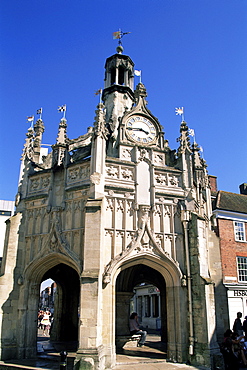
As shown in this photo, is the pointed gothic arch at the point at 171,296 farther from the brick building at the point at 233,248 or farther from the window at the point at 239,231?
the window at the point at 239,231

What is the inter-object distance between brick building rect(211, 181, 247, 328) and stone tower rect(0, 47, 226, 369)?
7799 millimetres

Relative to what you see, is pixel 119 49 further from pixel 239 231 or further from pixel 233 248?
pixel 233 248

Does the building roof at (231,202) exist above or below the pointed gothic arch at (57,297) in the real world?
above

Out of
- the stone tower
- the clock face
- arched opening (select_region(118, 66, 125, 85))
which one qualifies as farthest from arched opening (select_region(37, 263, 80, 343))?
arched opening (select_region(118, 66, 125, 85))

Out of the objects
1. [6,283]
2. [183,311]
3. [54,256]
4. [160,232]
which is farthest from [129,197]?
[6,283]

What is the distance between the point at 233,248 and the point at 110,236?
547 inches

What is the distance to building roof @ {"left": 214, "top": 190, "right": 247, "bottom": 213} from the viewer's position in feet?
82.9

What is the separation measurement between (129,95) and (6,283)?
12670 millimetres

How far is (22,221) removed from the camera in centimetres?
1515

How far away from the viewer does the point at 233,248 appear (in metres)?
23.9

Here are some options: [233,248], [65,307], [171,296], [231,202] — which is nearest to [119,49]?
[231,202]

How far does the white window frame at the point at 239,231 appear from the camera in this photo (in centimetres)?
2466

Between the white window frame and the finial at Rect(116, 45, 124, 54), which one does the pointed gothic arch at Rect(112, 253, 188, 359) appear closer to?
the white window frame

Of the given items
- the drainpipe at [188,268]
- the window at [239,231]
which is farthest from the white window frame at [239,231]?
the drainpipe at [188,268]
